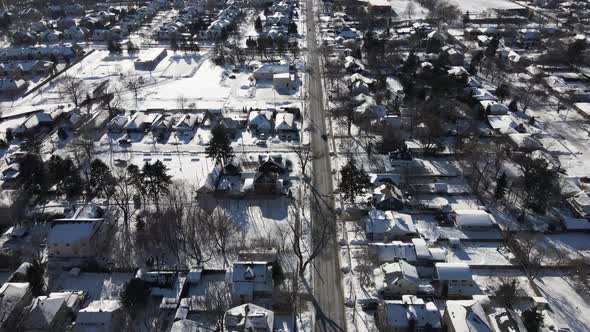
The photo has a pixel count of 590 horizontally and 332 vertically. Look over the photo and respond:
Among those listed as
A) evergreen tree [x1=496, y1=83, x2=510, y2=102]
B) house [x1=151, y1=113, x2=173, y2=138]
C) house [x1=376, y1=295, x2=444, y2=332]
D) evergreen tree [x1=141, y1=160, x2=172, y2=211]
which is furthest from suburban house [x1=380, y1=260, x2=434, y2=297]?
evergreen tree [x1=496, y1=83, x2=510, y2=102]

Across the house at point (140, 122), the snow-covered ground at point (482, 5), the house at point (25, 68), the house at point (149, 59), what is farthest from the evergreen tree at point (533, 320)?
the snow-covered ground at point (482, 5)

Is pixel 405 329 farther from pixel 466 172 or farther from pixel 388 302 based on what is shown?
pixel 466 172

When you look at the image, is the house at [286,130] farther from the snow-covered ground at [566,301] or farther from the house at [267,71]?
the snow-covered ground at [566,301]

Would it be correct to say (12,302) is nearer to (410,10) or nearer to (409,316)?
(409,316)

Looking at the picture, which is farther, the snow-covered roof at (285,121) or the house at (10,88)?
the house at (10,88)

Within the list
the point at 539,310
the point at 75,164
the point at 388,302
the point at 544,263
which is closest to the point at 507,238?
the point at 544,263

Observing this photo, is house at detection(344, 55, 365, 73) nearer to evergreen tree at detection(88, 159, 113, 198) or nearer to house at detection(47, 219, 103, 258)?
evergreen tree at detection(88, 159, 113, 198)
